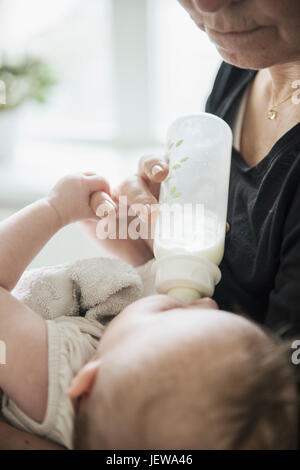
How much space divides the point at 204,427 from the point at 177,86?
1360mm

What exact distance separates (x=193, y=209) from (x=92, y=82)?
1.08 meters

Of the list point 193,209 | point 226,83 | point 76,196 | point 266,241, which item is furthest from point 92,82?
point 266,241

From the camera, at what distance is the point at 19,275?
84 cm

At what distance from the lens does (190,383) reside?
0.57 m

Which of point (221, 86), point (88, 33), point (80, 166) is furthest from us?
point (88, 33)

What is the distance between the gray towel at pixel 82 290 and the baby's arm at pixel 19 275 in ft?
0.14

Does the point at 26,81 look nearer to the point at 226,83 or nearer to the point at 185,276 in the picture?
the point at 226,83

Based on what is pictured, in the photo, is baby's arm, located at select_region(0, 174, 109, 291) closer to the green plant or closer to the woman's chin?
the woman's chin

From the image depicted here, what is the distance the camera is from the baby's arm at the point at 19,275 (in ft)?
2.34

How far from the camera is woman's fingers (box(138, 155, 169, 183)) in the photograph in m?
0.87

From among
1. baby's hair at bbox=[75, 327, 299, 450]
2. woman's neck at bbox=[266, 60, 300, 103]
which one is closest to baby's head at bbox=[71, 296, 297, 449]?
baby's hair at bbox=[75, 327, 299, 450]

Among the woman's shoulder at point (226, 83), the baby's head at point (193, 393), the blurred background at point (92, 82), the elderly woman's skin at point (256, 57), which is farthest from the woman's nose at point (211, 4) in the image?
the blurred background at point (92, 82)

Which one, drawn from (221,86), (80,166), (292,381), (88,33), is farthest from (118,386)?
(88,33)

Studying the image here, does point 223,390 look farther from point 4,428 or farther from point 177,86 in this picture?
point 177,86
